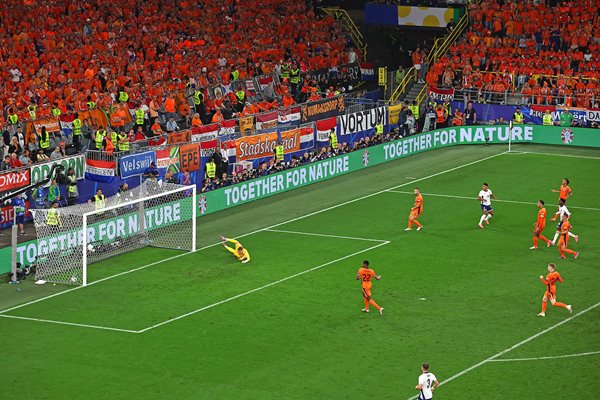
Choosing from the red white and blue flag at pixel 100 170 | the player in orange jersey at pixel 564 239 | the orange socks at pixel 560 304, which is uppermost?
the red white and blue flag at pixel 100 170

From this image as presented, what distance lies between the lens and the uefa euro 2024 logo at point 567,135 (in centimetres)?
5803

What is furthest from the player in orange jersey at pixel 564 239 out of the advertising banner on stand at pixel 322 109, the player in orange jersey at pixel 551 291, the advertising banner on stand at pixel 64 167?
the advertising banner on stand at pixel 322 109

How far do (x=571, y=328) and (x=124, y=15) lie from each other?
3194 centimetres

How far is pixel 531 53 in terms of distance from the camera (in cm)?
6269

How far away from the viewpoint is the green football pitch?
29.2 metres

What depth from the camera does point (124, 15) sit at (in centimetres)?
5819

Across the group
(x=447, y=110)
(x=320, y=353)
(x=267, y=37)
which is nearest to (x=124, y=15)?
(x=267, y=37)

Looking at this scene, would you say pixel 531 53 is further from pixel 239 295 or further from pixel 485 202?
pixel 239 295

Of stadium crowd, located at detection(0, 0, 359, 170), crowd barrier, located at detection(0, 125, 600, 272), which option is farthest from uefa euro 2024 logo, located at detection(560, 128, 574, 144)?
stadium crowd, located at detection(0, 0, 359, 170)

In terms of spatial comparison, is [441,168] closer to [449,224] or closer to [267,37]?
[449,224]

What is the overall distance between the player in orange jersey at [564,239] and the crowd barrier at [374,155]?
516 inches

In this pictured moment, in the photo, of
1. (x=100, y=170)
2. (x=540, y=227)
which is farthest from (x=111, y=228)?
(x=540, y=227)

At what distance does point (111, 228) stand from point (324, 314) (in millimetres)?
9312

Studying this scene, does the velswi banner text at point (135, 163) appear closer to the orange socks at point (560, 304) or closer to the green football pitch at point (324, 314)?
the green football pitch at point (324, 314)
